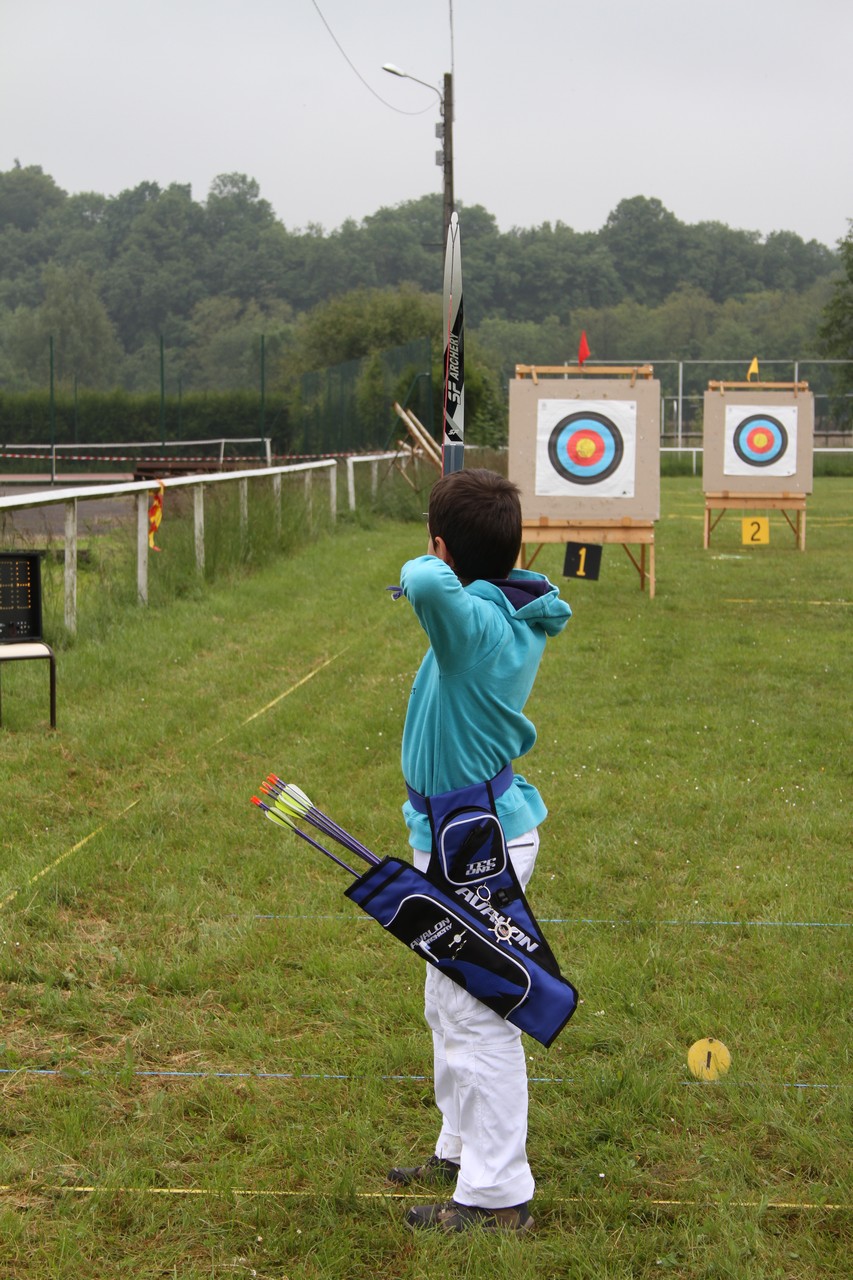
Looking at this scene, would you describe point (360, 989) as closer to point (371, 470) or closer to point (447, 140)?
point (371, 470)

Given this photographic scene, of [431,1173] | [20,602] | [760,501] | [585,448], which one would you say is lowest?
[431,1173]

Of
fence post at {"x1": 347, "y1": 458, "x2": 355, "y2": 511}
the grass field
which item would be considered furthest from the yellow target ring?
fence post at {"x1": 347, "y1": 458, "x2": 355, "y2": 511}

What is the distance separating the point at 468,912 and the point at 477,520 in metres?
0.70

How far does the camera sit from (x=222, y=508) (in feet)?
34.6

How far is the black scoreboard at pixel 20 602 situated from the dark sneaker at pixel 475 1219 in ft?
13.9

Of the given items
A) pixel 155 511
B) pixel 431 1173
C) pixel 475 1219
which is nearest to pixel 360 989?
pixel 431 1173

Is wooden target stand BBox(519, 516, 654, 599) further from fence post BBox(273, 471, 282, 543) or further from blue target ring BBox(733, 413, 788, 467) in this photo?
blue target ring BBox(733, 413, 788, 467)

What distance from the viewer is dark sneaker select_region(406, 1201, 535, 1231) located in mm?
2355

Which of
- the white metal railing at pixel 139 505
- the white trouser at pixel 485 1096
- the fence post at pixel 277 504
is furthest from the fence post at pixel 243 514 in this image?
the white trouser at pixel 485 1096

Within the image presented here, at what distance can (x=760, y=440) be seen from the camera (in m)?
16.2

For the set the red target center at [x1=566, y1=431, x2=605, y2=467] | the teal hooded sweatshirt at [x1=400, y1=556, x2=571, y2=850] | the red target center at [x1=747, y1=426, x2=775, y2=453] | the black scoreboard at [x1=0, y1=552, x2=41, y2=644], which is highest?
the red target center at [x1=747, y1=426, x2=775, y2=453]

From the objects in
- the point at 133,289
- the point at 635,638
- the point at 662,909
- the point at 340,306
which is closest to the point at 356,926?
the point at 662,909

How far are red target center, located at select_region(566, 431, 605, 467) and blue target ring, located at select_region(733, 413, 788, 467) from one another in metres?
5.34

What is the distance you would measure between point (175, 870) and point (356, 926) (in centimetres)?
73
